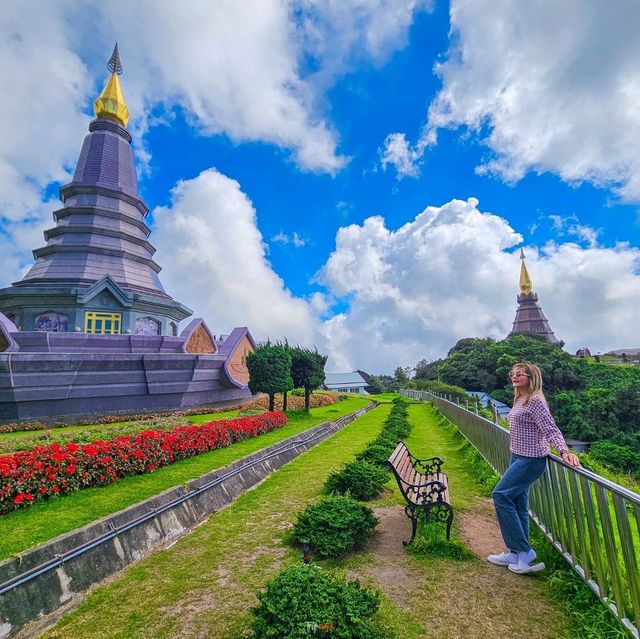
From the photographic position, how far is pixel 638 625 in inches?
103

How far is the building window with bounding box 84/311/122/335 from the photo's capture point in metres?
22.4

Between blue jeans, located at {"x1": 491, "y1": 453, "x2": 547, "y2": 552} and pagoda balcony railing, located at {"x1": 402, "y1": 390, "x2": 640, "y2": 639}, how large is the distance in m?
0.29

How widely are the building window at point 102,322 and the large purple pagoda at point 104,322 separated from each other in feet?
0.17

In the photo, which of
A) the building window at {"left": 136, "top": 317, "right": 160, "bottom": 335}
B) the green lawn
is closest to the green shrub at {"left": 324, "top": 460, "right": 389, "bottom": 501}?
the green lawn

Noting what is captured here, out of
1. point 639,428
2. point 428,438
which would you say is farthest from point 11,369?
point 639,428

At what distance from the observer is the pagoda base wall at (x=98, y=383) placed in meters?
14.4

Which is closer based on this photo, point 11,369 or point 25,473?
point 25,473

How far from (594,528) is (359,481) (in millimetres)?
3754

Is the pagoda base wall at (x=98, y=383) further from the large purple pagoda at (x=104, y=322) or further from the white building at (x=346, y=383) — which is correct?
the white building at (x=346, y=383)

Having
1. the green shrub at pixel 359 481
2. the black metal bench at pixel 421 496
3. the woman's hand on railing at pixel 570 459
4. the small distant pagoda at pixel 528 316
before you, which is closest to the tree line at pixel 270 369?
the green shrub at pixel 359 481

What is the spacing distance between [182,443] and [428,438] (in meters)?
8.80

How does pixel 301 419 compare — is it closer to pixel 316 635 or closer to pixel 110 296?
pixel 110 296

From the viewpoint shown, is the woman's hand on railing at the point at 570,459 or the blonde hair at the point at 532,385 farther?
the blonde hair at the point at 532,385

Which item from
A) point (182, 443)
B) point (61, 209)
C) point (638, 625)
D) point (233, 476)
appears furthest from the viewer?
point (61, 209)
